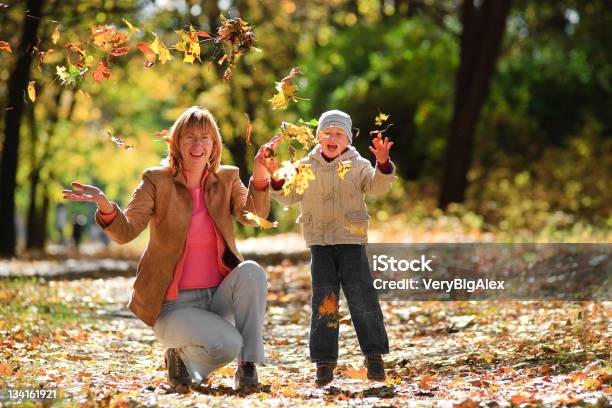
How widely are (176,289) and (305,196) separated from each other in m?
1.10

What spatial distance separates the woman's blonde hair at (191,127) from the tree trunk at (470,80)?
16.8 m

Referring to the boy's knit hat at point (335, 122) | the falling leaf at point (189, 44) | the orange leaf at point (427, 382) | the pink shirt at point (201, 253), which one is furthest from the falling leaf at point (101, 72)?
the orange leaf at point (427, 382)

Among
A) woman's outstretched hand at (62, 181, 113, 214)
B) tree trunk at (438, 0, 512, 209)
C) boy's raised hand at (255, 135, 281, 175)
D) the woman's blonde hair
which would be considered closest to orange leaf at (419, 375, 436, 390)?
boy's raised hand at (255, 135, 281, 175)

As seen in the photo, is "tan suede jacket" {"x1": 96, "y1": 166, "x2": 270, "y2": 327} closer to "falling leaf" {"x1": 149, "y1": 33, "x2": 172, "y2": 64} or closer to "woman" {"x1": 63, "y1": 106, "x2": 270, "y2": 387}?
"woman" {"x1": 63, "y1": 106, "x2": 270, "y2": 387}

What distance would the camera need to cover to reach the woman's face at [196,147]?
23.5 feet

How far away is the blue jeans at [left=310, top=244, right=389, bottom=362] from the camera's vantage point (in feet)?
24.4

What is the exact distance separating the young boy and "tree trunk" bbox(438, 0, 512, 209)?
16.4 metres

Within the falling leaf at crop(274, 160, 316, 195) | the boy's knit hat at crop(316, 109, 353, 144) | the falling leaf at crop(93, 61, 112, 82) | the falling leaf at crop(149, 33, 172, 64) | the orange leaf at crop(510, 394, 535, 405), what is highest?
the falling leaf at crop(149, 33, 172, 64)

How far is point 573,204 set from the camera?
2548cm

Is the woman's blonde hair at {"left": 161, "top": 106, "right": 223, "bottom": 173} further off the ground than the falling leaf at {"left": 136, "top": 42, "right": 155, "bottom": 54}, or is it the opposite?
the falling leaf at {"left": 136, "top": 42, "right": 155, "bottom": 54}

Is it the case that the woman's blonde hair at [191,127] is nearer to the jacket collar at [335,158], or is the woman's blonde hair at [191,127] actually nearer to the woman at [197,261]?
the woman at [197,261]

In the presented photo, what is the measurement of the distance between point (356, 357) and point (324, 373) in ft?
5.45

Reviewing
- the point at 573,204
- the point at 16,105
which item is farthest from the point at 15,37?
the point at 573,204

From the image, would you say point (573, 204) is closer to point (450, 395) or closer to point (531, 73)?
point (531, 73)
